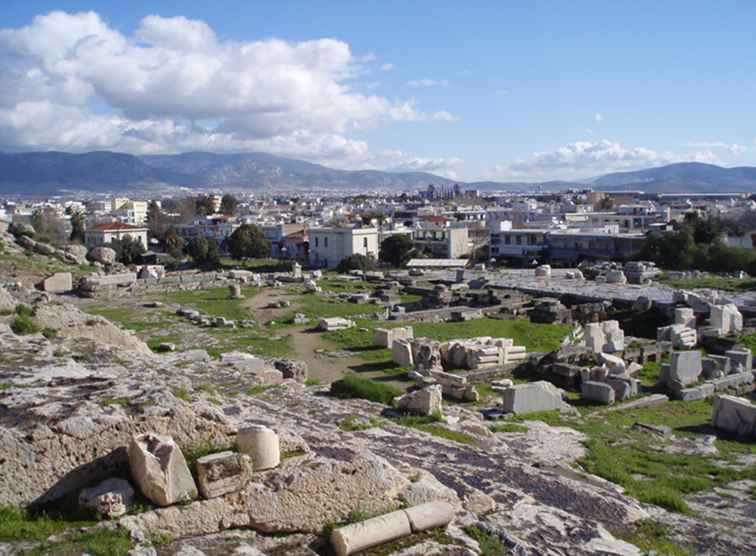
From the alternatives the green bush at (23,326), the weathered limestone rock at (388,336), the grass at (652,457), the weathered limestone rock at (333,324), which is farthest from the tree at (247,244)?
the grass at (652,457)

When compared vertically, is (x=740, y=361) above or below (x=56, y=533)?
below

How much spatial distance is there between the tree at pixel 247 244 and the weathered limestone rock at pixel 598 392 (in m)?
54.1

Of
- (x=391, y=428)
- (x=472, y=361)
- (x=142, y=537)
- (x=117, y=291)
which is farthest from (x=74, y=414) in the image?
(x=117, y=291)

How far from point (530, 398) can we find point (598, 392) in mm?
3041

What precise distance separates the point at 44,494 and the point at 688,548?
273 inches

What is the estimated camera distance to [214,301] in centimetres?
4006

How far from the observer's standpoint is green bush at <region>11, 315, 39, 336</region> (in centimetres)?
1672

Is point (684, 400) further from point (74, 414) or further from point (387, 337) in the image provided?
point (74, 414)

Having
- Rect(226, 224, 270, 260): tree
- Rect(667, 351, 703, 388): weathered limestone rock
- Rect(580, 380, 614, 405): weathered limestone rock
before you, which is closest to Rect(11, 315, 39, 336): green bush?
Rect(580, 380, 614, 405): weathered limestone rock

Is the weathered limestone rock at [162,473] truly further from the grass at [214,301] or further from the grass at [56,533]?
the grass at [214,301]

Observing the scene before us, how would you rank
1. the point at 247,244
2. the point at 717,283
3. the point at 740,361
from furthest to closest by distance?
the point at 247,244 < the point at 717,283 < the point at 740,361

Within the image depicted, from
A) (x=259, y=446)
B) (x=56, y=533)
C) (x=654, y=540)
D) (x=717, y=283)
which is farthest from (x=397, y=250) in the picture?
(x=56, y=533)

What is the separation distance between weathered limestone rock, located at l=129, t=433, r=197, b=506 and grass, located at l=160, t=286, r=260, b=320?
2716 cm

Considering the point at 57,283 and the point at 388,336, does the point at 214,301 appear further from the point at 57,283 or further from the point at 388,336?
the point at 388,336
